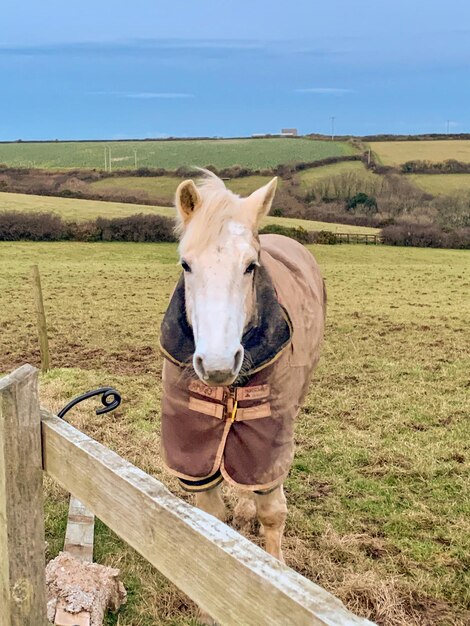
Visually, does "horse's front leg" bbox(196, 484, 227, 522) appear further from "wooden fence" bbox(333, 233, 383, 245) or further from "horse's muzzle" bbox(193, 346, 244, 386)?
"wooden fence" bbox(333, 233, 383, 245)

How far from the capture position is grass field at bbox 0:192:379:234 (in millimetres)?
33062

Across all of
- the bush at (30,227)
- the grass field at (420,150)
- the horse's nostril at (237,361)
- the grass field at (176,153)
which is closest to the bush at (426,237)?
the bush at (30,227)

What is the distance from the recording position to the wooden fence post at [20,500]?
2.00m

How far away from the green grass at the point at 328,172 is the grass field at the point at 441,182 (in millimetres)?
4195

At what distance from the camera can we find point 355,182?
4950cm

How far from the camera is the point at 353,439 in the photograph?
6.18 meters

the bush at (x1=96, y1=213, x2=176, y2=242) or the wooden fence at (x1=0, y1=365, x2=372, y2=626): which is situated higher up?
the wooden fence at (x1=0, y1=365, x2=372, y2=626)

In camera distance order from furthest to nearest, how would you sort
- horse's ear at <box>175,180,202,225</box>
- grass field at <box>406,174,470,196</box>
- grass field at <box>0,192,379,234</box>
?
grass field at <box>406,174,470,196</box>, grass field at <box>0,192,379,234</box>, horse's ear at <box>175,180,202,225</box>

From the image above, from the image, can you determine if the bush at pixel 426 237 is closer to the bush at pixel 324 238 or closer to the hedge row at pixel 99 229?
the bush at pixel 324 238

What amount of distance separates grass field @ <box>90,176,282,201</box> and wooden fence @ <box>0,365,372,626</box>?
41195 mm

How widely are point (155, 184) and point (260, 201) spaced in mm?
46361

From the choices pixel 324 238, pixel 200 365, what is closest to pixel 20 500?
pixel 200 365

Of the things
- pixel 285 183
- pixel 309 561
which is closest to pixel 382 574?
pixel 309 561

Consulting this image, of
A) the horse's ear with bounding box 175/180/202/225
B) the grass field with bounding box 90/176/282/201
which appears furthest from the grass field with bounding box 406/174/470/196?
the horse's ear with bounding box 175/180/202/225
